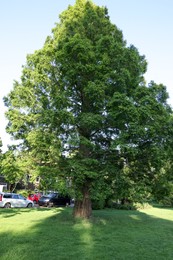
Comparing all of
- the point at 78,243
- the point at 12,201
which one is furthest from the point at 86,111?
the point at 12,201

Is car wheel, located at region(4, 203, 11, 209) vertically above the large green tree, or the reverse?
the large green tree

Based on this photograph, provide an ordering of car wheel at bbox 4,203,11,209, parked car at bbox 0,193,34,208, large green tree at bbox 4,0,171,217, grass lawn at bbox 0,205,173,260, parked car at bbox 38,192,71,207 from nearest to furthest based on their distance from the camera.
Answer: grass lawn at bbox 0,205,173,260 < large green tree at bbox 4,0,171,217 < parked car at bbox 0,193,34,208 < car wheel at bbox 4,203,11,209 < parked car at bbox 38,192,71,207

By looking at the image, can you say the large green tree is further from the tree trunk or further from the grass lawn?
the grass lawn

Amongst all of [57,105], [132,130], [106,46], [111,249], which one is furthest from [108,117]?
[111,249]

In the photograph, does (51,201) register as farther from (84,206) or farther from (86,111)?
(86,111)

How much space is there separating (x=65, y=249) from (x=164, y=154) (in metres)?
7.39

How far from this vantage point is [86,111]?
1574 centimetres

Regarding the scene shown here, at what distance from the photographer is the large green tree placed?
13883 mm

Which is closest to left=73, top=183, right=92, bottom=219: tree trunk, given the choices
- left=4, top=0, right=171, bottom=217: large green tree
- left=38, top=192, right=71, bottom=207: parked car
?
left=4, top=0, right=171, bottom=217: large green tree

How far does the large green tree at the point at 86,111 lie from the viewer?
45.5 ft

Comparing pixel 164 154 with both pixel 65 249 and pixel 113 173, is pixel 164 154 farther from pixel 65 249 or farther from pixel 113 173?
pixel 65 249

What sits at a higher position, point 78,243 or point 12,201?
point 12,201

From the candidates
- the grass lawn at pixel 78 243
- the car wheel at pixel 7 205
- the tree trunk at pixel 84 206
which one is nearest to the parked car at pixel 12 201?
the car wheel at pixel 7 205

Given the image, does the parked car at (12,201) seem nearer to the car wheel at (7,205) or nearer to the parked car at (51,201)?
the car wheel at (7,205)
